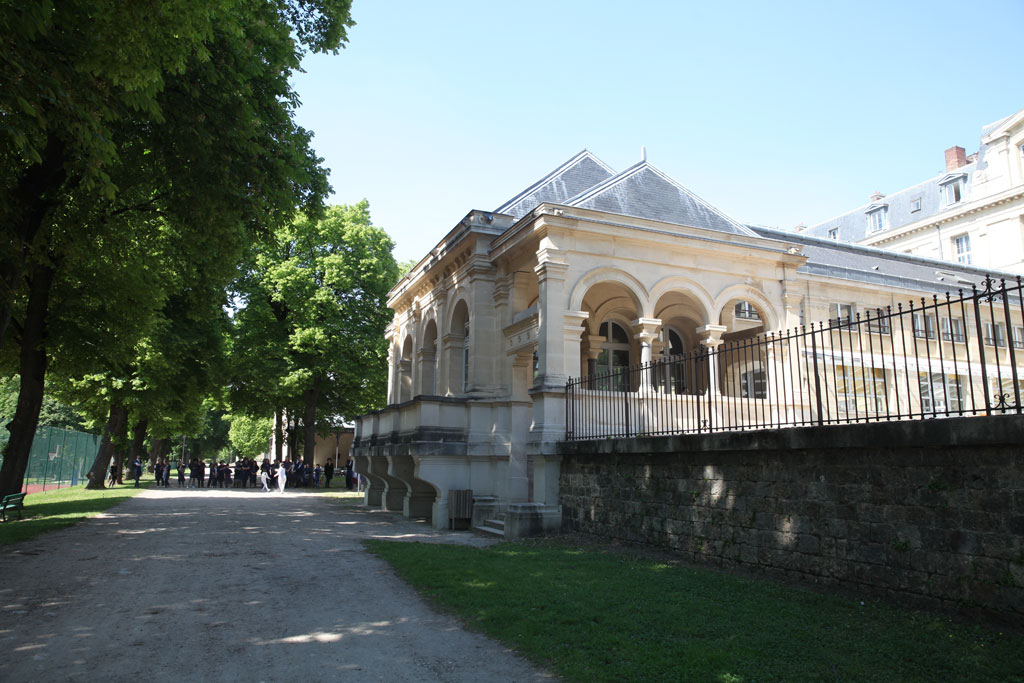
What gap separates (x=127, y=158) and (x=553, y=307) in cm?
834

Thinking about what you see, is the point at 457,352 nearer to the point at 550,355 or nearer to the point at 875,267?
the point at 550,355

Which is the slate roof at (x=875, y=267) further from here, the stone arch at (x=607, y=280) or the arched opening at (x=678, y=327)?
the stone arch at (x=607, y=280)

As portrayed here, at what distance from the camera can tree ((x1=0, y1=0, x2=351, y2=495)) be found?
7184 mm

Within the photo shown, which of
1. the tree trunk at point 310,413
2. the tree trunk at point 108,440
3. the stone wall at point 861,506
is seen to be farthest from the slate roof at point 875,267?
the tree trunk at point 108,440

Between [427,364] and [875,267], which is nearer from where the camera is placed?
[427,364]

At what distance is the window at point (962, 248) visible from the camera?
39.8 meters

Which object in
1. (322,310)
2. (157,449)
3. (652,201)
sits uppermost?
(322,310)

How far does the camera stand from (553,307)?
14.5 m

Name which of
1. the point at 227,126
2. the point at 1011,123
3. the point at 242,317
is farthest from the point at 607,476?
the point at 1011,123

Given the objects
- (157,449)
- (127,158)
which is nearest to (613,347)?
(127,158)

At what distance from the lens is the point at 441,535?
14.5 metres

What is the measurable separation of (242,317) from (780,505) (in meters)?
28.0

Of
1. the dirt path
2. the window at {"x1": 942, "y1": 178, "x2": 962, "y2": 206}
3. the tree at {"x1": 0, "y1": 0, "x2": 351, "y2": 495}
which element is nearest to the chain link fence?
the tree at {"x1": 0, "y1": 0, "x2": 351, "y2": 495}

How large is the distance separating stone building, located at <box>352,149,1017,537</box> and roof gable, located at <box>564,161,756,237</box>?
0.05m
